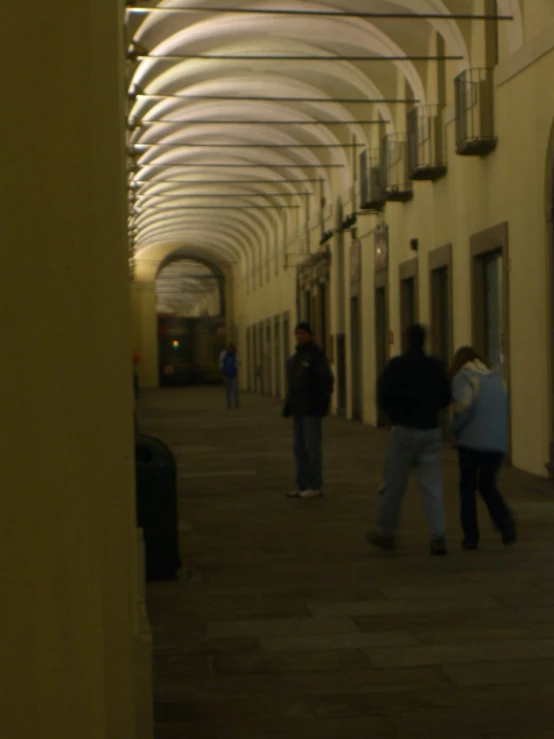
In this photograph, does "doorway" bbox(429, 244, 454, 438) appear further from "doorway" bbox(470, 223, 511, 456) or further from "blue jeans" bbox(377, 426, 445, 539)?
"blue jeans" bbox(377, 426, 445, 539)

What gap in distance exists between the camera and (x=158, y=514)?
8.43m

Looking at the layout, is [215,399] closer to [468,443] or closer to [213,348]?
[213,348]

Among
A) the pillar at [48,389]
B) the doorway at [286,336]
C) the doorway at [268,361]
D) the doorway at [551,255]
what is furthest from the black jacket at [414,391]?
the doorway at [268,361]

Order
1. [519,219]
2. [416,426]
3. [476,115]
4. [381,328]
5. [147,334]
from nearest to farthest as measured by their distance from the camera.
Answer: [416,426] < [519,219] < [476,115] < [381,328] < [147,334]

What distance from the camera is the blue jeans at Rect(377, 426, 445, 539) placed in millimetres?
9203

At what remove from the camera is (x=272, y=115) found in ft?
112

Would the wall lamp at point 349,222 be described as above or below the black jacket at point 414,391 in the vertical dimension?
above

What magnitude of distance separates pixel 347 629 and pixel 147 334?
6091cm

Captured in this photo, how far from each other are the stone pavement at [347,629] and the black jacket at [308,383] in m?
0.86

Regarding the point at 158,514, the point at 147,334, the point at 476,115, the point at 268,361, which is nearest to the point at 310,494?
the point at 158,514

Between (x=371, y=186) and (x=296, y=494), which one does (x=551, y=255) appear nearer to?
(x=296, y=494)

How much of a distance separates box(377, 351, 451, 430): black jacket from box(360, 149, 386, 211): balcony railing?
15198 mm

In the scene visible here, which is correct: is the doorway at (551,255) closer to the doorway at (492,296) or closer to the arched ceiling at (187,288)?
the doorway at (492,296)

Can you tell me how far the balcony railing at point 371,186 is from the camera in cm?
2453
